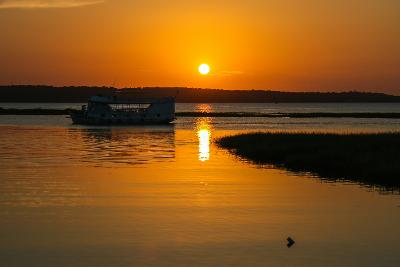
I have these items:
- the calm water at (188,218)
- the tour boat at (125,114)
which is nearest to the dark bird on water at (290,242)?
the calm water at (188,218)

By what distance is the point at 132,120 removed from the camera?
5027 inches

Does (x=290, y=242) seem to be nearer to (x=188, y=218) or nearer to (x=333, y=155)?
(x=188, y=218)

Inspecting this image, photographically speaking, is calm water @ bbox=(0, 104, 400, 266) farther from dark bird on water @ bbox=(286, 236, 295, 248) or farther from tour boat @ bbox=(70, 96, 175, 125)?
tour boat @ bbox=(70, 96, 175, 125)

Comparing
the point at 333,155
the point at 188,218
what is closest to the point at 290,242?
the point at 188,218

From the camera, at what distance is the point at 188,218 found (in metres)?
26.3

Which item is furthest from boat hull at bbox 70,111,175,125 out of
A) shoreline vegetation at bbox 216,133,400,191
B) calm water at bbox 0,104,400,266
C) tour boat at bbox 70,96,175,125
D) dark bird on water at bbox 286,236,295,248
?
dark bird on water at bbox 286,236,295,248

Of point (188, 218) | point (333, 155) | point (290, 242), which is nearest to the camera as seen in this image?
point (290, 242)

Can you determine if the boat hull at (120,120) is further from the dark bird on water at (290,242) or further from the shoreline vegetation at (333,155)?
the dark bird on water at (290,242)

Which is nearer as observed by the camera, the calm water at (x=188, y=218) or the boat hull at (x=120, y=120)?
the calm water at (x=188, y=218)

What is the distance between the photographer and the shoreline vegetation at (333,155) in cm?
3851

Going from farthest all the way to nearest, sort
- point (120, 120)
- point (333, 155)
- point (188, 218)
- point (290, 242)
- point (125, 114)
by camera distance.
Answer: point (125, 114) < point (120, 120) < point (333, 155) < point (188, 218) < point (290, 242)

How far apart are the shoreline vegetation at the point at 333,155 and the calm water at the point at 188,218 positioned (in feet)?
7.72

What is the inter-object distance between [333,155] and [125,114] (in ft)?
276

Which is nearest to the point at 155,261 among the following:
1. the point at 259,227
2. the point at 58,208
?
the point at 259,227
